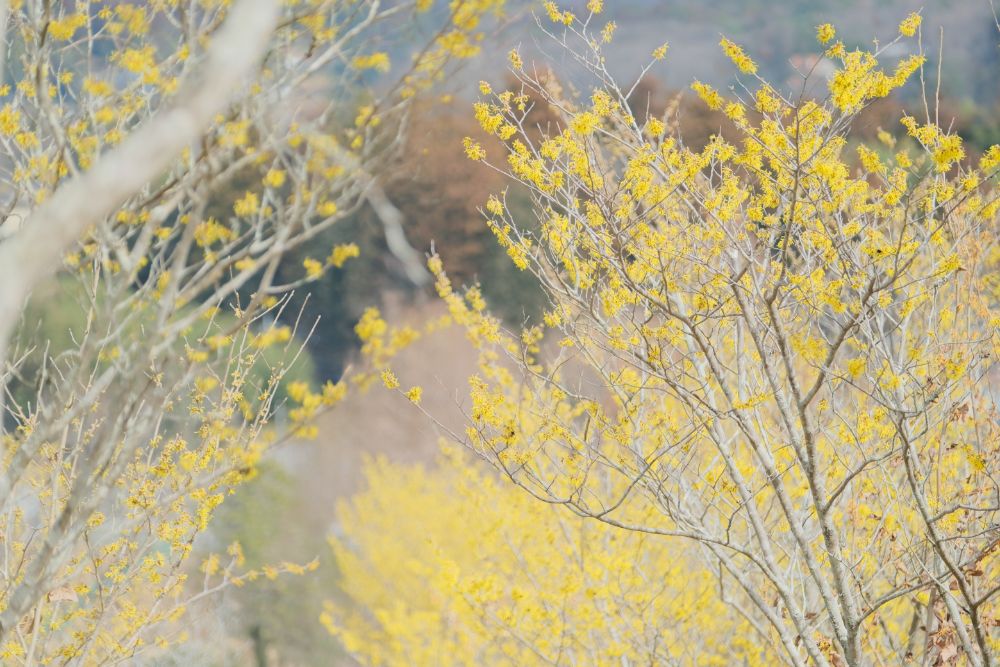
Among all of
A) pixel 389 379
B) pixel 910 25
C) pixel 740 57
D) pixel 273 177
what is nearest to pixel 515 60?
→ pixel 740 57

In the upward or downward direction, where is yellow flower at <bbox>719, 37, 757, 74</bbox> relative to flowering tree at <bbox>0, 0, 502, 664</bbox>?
upward

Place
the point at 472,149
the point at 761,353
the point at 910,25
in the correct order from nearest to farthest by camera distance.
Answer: the point at 761,353
the point at 910,25
the point at 472,149

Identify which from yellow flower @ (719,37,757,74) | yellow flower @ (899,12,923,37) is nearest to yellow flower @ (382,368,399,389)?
yellow flower @ (719,37,757,74)

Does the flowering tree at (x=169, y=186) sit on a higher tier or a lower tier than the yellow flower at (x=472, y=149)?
lower

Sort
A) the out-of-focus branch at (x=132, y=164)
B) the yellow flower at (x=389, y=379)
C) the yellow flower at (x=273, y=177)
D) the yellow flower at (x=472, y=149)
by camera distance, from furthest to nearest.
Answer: the yellow flower at (x=472, y=149)
the yellow flower at (x=389, y=379)
the yellow flower at (x=273, y=177)
the out-of-focus branch at (x=132, y=164)

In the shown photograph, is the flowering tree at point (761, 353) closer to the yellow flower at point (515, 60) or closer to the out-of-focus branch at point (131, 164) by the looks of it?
the yellow flower at point (515, 60)

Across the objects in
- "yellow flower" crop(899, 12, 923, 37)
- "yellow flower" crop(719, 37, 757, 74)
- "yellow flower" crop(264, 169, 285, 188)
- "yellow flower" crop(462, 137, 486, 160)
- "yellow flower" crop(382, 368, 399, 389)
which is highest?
"yellow flower" crop(899, 12, 923, 37)

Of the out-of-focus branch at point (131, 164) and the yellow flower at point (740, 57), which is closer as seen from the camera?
the out-of-focus branch at point (131, 164)

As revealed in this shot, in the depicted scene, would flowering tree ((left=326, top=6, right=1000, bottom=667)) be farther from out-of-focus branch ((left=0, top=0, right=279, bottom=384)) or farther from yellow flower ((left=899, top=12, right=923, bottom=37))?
out-of-focus branch ((left=0, top=0, right=279, bottom=384))

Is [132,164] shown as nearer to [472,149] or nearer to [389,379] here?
[389,379]

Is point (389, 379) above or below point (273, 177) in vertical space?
below

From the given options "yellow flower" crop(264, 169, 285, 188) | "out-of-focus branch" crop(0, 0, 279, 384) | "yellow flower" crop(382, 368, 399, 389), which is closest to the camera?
"out-of-focus branch" crop(0, 0, 279, 384)

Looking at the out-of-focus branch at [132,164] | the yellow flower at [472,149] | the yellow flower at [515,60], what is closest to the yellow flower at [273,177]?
the yellow flower at [472,149]

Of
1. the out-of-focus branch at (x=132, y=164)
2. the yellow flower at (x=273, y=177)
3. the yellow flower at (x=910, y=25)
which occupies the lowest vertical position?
the out-of-focus branch at (x=132, y=164)
